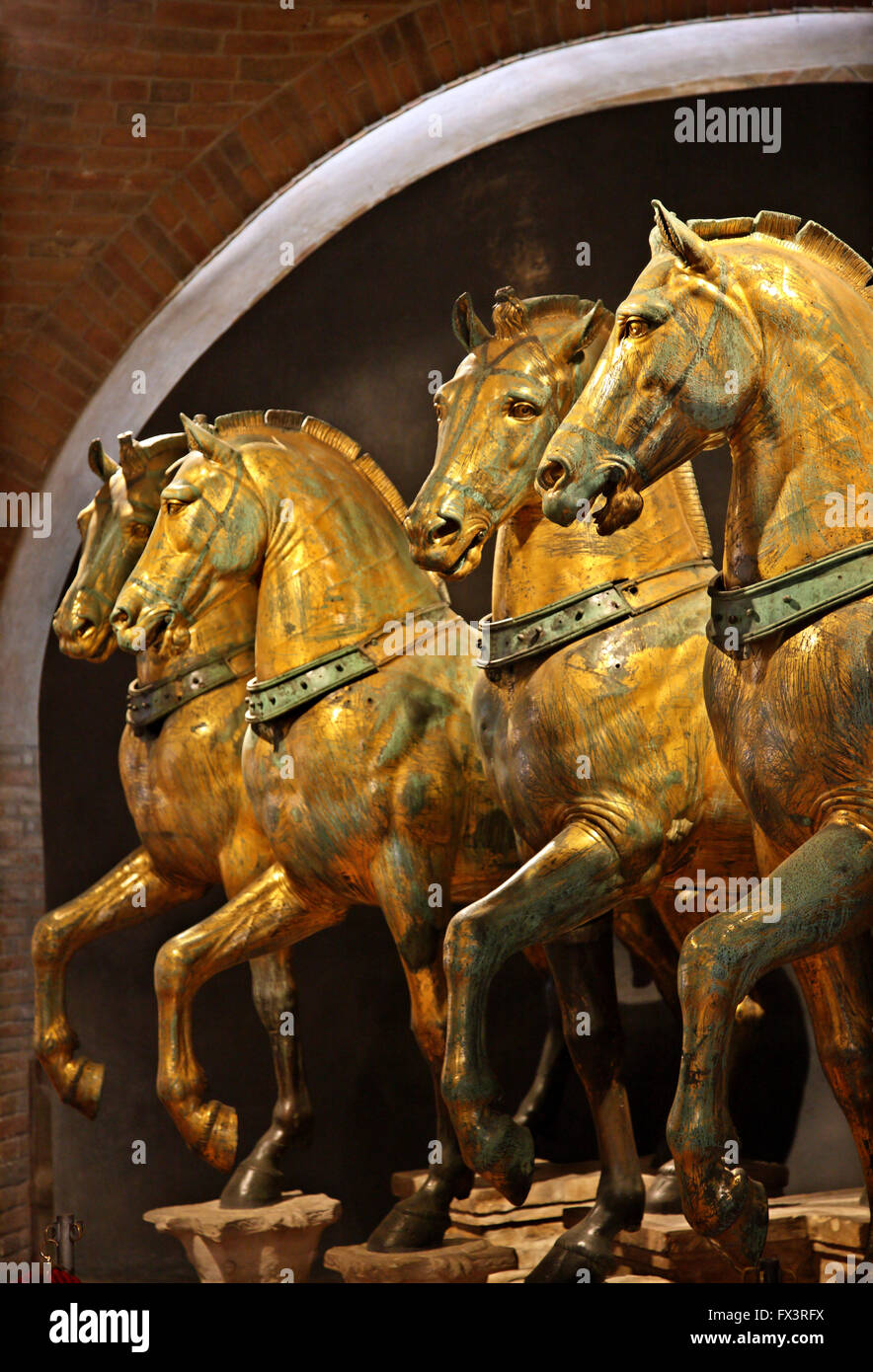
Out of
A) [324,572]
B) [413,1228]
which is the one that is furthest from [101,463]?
[413,1228]

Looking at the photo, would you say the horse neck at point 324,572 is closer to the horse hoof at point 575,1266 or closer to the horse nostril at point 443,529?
the horse nostril at point 443,529

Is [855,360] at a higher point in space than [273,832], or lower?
higher

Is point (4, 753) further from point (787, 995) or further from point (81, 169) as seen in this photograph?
point (787, 995)

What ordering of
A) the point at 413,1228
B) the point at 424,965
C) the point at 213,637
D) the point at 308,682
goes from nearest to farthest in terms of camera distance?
the point at 413,1228 → the point at 424,965 → the point at 308,682 → the point at 213,637

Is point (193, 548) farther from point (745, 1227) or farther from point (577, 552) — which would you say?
point (745, 1227)

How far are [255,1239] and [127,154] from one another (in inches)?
185

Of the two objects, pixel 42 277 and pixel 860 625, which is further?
pixel 42 277

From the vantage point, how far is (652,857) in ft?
14.3

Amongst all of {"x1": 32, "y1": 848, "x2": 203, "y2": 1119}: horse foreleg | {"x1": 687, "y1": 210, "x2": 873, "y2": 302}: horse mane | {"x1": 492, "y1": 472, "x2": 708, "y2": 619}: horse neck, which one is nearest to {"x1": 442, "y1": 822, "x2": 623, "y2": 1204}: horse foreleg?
{"x1": 492, "y1": 472, "x2": 708, "y2": 619}: horse neck

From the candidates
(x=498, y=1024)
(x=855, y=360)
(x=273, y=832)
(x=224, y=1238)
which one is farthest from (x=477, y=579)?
(x=855, y=360)

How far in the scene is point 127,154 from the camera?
7.53 metres

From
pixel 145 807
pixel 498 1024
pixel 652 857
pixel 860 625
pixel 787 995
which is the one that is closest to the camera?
pixel 860 625

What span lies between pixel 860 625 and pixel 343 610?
7.08 ft
